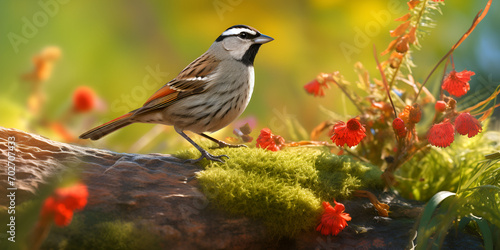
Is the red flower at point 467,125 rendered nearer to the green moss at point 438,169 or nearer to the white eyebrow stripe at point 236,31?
the green moss at point 438,169

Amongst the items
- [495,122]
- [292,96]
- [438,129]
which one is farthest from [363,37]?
[438,129]

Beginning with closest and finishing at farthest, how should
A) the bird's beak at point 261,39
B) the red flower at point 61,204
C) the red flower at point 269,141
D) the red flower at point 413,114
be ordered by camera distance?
1. the red flower at point 61,204
2. the red flower at point 413,114
3. the red flower at point 269,141
4. the bird's beak at point 261,39

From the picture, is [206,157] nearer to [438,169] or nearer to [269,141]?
[269,141]

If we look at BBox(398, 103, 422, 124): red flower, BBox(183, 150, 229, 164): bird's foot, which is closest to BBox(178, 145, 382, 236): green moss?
BBox(183, 150, 229, 164): bird's foot

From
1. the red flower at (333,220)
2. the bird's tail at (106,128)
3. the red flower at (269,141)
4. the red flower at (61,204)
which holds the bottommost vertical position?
the red flower at (333,220)

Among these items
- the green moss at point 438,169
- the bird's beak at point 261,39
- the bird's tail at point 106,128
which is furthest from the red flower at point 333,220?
the bird's tail at point 106,128

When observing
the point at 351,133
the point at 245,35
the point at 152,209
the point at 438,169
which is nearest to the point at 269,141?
the point at 351,133

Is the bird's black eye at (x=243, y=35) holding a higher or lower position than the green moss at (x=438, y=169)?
higher

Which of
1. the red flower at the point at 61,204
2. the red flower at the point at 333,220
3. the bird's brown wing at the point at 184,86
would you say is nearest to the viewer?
the red flower at the point at 61,204

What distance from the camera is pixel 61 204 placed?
179cm

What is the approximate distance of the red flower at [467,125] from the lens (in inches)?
101

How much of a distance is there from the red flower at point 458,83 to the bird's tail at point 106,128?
1.92 meters

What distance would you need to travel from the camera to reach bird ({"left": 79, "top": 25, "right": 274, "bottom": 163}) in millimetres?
3002

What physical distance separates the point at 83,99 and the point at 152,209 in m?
0.87
